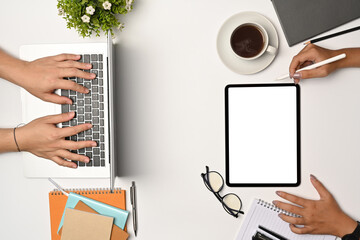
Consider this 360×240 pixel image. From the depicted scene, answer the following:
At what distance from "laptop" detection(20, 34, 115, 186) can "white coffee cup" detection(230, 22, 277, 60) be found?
1.24ft

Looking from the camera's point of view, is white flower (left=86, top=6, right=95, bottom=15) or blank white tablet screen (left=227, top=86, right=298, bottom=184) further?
blank white tablet screen (left=227, top=86, right=298, bottom=184)

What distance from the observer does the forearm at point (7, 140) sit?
951 millimetres

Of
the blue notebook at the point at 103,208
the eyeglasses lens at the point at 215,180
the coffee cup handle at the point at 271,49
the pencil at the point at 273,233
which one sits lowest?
the pencil at the point at 273,233

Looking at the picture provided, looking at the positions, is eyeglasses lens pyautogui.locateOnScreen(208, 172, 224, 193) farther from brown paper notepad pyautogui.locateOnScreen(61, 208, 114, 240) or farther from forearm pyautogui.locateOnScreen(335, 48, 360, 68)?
forearm pyautogui.locateOnScreen(335, 48, 360, 68)

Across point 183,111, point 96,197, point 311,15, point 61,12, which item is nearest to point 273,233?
point 183,111

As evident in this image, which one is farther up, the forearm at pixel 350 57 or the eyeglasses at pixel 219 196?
the forearm at pixel 350 57

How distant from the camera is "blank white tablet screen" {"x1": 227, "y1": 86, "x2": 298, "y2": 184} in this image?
0.95 meters

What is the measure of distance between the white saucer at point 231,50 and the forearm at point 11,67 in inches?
25.0

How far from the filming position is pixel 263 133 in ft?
3.14

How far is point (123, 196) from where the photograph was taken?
99cm

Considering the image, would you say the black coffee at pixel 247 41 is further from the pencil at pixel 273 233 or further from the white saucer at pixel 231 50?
the pencil at pixel 273 233

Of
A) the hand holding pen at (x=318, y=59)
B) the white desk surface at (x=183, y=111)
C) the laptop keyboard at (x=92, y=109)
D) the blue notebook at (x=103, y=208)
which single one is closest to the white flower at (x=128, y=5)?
the white desk surface at (x=183, y=111)

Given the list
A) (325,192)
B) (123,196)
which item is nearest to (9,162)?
(123,196)

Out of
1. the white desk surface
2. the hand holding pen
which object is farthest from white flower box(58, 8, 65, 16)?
the hand holding pen
